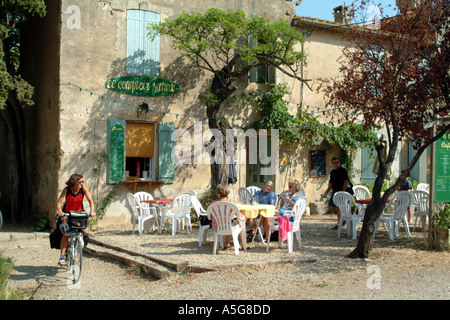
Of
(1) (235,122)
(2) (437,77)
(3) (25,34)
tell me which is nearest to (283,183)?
(1) (235,122)

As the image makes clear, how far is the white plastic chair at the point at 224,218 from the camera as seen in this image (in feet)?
24.8

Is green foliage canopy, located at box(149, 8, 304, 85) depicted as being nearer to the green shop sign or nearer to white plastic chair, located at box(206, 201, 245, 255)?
the green shop sign

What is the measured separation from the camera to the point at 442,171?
8.77m

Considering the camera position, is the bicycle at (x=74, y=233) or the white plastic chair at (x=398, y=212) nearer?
the bicycle at (x=74, y=233)

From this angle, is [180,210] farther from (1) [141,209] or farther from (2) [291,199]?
(2) [291,199]

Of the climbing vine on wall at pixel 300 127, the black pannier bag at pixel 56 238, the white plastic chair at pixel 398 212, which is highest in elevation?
the climbing vine on wall at pixel 300 127

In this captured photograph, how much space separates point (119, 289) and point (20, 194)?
752 centimetres

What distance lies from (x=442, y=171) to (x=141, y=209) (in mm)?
6211

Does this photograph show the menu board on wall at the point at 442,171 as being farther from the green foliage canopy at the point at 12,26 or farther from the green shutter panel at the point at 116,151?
the green foliage canopy at the point at 12,26

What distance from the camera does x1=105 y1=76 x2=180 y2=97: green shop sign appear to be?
1149 cm

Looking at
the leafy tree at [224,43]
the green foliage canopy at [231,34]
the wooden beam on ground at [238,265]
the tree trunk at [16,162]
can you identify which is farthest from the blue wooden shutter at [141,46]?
the wooden beam on ground at [238,265]

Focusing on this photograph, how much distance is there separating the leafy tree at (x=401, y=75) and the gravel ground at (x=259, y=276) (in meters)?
0.76

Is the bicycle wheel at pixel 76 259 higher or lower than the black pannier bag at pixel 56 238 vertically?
lower

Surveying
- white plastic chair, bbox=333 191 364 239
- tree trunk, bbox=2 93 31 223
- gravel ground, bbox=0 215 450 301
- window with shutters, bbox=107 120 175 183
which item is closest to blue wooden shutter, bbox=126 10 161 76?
window with shutters, bbox=107 120 175 183
